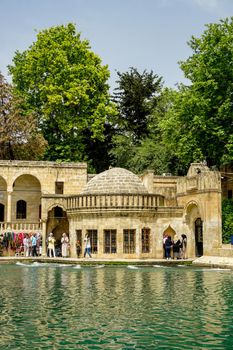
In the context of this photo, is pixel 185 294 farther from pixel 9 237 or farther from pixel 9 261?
pixel 9 237

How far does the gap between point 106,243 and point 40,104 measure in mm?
21118

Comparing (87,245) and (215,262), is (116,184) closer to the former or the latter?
(87,245)

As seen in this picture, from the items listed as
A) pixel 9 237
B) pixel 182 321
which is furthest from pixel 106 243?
pixel 182 321

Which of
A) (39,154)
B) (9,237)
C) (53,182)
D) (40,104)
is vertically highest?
(40,104)

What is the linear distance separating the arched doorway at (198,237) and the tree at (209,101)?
4574 mm

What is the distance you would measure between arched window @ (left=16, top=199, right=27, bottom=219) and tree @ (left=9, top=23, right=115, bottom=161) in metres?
5.63

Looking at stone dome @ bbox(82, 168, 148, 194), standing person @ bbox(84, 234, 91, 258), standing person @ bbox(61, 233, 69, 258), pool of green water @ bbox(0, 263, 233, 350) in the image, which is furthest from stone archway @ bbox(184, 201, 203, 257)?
pool of green water @ bbox(0, 263, 233, 350)

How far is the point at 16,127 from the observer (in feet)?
156

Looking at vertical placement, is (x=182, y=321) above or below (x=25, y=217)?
below

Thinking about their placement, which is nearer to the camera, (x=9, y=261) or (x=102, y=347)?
(x=102, y=347)

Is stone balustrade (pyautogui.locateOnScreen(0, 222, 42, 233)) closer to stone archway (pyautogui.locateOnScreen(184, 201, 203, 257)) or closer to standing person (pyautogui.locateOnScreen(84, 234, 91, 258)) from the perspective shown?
standing person (pyautogui.locateOnScreen(84, 234, 91, 258))

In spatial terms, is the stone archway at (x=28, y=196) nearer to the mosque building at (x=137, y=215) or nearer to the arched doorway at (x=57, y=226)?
the arched doorway at (x=57, y=226)

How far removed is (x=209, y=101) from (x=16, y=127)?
18.9 meters

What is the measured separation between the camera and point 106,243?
35281 mm
